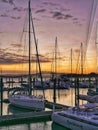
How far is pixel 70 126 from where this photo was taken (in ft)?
80.9

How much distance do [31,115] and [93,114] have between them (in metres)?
6.81

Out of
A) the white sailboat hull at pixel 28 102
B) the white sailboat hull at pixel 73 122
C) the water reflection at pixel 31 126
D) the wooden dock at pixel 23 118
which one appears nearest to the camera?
the white sailboat hull at pixel 73 122

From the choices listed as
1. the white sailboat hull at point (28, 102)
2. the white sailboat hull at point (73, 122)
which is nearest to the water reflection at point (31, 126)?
the white sailboat hull at point (73, 122)

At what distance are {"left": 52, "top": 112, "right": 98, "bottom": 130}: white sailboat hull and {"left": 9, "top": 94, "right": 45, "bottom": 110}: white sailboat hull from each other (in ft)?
25.5

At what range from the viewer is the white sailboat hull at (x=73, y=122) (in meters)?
22.6

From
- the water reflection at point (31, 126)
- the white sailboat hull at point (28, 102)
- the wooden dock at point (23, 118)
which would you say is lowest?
the water reflection at point (31, 126)

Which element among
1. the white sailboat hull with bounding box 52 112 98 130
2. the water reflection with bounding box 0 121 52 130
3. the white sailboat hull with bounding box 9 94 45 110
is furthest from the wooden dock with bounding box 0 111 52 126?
the white sailboat hull with bounding box 9 94 45 110

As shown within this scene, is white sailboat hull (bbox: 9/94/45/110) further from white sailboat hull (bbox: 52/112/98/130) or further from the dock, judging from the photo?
white sailboat hull (bbox: 52/112/98/130)

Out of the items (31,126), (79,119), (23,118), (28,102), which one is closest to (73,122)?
(79,119)

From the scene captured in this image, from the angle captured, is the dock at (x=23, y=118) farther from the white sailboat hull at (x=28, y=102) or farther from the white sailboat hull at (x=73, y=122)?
the white sailboat hull at (x=28, y=102)

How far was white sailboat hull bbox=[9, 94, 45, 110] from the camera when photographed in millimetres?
34612

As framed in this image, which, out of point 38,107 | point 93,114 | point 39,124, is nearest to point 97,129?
point 93,114

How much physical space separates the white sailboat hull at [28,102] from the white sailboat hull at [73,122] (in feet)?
25.5

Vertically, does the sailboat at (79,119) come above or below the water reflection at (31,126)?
above
